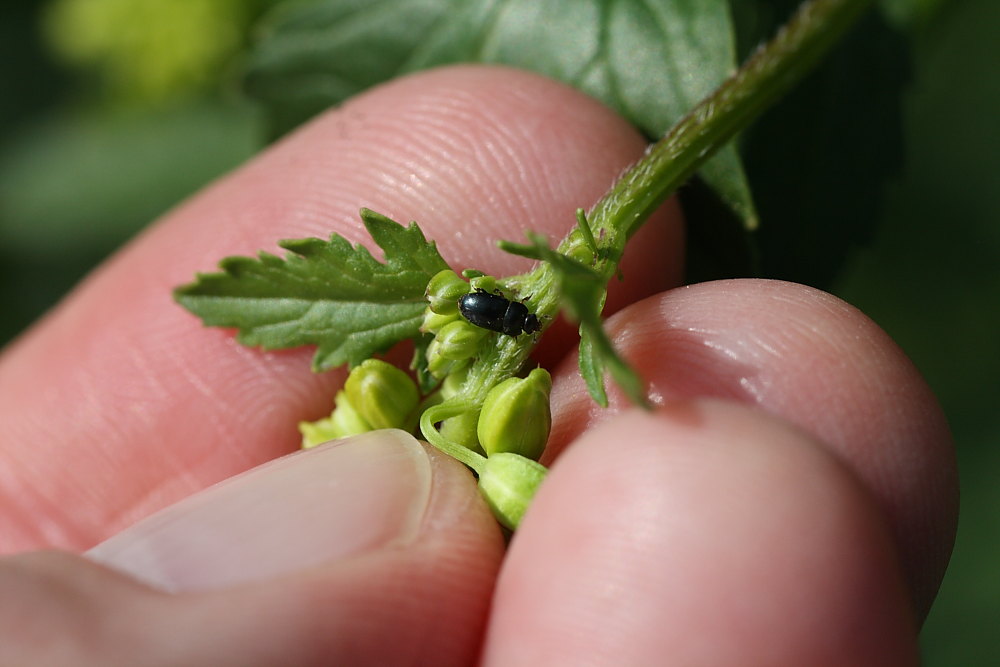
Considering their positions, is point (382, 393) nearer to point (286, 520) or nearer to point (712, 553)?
point (286, 520)

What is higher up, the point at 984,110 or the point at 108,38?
the point at 108,38

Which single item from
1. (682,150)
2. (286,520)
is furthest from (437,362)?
(682,150)

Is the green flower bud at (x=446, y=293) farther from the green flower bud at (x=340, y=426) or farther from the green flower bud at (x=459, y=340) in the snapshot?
the green flower bud at (x=340, y=426)

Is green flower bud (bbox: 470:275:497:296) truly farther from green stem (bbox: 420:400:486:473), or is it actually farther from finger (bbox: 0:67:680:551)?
finger (bbox: 0:67:680:551)

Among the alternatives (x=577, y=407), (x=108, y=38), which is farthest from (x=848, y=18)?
(x=108, y=38)

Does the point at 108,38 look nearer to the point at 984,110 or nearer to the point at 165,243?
the point at 165,243

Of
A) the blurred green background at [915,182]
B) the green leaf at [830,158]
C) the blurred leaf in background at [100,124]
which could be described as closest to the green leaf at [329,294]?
the green leaf at [830,158]
